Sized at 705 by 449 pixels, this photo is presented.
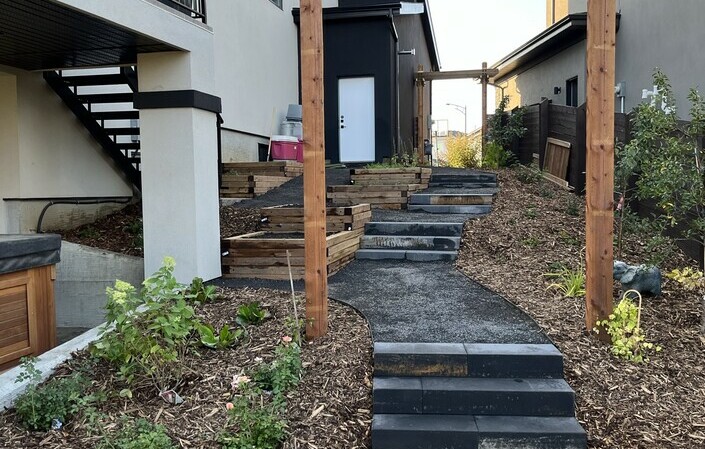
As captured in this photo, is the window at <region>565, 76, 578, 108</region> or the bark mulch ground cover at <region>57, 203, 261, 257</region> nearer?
the bark mulch ground cover at <region>57, 203, 261, 257</region>

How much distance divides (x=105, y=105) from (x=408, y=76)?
10016 millimetres

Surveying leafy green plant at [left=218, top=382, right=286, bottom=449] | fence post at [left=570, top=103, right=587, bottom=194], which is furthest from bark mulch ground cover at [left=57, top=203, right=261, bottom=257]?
fence post at [left=570, top=103, right=587, bottom=194]

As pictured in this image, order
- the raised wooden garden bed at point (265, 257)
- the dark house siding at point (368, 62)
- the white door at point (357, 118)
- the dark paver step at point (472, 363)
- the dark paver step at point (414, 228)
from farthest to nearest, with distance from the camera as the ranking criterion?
the white door at point (357, 118)
the dark house siding at point (368, 62)
the dark paver step at point (414, 228)
the raised wooden garden bed at point (265, 257)
the dark paver step at point (472, 363)

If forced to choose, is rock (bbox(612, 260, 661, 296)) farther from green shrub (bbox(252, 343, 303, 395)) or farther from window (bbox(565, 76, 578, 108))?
window (bbox(565, 76, 578, 108))

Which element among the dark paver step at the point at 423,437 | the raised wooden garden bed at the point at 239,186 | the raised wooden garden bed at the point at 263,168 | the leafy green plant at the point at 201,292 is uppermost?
the raised wooden garden bed at the point at 263,168

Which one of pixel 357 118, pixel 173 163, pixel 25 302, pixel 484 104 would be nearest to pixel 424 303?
pixel 173 163

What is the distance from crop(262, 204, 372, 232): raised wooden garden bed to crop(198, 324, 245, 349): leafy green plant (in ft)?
9.43

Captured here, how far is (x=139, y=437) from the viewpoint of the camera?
8.77 feet

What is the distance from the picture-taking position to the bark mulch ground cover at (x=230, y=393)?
2.88m

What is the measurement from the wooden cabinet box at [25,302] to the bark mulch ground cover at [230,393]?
0.84 m

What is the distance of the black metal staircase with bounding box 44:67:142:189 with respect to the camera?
675 cm

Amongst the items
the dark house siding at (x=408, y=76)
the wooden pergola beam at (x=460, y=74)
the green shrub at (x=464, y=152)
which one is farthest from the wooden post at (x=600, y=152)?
the wooden pergola beam at (x=460, y=74)

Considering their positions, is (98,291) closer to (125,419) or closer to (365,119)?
(125,419)

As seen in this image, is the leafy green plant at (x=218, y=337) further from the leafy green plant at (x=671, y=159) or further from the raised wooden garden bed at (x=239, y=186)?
the raised wooden garden bed at (x=239, y=186)
